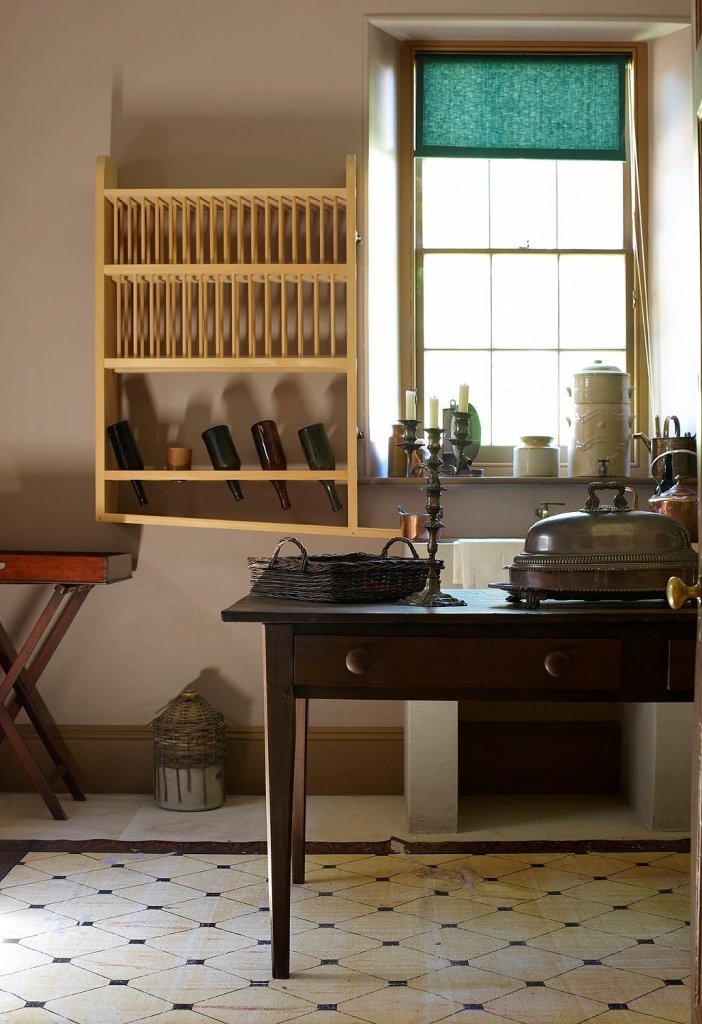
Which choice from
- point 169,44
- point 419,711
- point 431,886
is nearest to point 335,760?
point 419,711

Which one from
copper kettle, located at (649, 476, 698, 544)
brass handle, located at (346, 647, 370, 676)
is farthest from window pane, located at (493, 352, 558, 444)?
brass handle, located at (346, 647, 370, 676)

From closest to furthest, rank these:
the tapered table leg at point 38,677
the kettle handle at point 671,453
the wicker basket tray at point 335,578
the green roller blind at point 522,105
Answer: the wicker basket tray at point 335,578, the kettle handle at point 671,453, the tapered table leg at point 38,677, the green roller blind at point 522,105

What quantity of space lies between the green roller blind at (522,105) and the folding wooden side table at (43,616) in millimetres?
2034

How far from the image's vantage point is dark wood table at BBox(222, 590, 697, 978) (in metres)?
2.15

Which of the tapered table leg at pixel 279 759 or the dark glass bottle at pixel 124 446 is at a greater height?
the dark glass bottle at pixel 124 446

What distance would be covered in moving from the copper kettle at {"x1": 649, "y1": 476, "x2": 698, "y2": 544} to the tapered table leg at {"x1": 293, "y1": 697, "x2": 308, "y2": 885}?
1.27m

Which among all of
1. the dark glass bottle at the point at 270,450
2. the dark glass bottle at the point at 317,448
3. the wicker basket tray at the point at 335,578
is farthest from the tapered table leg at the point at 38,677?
the wicker basket tray at the point at 335,578

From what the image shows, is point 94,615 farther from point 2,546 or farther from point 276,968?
point 276,968

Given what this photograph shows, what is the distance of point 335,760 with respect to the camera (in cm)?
380

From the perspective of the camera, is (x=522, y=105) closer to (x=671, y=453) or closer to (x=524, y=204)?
(x=524, y=204)

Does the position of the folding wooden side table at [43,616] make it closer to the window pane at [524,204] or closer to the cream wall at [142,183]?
the cream wall at [142,183]

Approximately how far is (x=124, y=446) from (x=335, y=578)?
155 cm

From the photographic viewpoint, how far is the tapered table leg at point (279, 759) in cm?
220

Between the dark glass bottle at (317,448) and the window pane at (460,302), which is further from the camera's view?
the window pane at (460,302)
